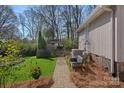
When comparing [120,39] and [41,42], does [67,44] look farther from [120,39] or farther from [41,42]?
[120,39]

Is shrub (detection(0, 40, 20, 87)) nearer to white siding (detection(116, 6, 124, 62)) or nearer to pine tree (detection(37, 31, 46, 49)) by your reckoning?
white siding (detection(116, 6, 124, 62))

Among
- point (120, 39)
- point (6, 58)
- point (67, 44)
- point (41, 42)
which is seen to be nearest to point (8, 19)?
point (41, 42)

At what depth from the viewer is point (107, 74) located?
9.02 m

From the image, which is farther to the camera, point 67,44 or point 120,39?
point 67,44

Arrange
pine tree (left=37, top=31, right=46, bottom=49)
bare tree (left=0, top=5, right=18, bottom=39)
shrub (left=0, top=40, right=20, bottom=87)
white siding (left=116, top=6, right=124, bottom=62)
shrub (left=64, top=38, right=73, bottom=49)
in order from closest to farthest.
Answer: white siding (left=116, top=6, right=124, bottom=62) < shrub (left=0, top=40, right=20, bottom=87) < bare tree (left=0, top=5, right=18, bottom=39) < pine tree (left=37, top=31, right=46, bottom=49) < shrub (left=64, top=38, right=73, bottom=49)

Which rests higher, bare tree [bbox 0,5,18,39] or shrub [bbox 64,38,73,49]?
bare tree [bbox 0,5,18,39]

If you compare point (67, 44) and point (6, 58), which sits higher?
point (67, 44)

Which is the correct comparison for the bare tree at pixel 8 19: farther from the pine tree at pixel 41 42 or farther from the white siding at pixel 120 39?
the white siding at pixel 120 39

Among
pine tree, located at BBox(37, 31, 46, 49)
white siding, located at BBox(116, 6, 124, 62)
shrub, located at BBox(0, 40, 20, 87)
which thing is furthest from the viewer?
pine tree, located at BBox(37, 31, 46, 49)

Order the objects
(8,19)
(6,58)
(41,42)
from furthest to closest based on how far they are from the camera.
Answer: (41,42) → (8,19) → (6,58)

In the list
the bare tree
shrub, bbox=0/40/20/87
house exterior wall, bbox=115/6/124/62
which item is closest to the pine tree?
the bare tree

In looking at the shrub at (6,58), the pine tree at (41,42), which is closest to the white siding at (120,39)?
the shrub at (6,58)
